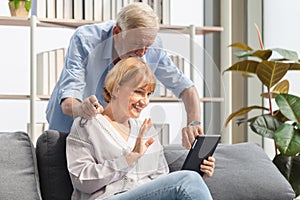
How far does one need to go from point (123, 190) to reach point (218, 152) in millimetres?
605

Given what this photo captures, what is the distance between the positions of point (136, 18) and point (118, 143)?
432mm

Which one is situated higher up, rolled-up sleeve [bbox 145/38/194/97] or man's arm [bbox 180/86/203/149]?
rolled-up sleeve [bbox 145/38/194/97]

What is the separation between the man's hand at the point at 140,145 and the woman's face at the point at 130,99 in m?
0.05

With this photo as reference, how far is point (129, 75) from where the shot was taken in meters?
2.21

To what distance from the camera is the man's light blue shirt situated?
2322 mm

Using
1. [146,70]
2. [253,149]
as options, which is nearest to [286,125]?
[253,149]

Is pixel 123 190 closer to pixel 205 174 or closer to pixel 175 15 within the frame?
pixel 205 174

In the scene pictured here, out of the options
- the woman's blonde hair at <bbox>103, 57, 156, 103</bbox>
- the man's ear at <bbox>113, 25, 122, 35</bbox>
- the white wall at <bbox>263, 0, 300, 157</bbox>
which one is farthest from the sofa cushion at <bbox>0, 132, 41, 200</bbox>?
the white wall at <bbox>263, 0, 300, 157</bbox>

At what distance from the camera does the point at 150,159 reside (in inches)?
92.4

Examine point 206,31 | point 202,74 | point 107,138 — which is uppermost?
point 206,31

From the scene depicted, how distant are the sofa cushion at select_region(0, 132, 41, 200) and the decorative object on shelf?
126cm

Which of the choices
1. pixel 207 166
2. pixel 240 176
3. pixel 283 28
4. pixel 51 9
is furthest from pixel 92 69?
pixel 283 28

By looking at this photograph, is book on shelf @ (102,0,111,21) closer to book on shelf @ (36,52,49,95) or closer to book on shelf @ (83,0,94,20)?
book on shelf @ (83,0,94,20)

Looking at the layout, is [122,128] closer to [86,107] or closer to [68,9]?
[86,107]
